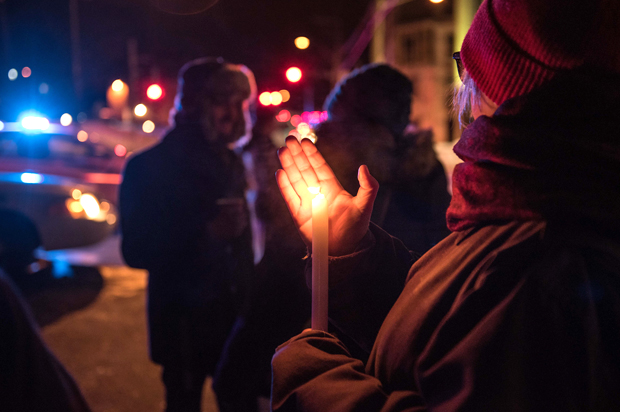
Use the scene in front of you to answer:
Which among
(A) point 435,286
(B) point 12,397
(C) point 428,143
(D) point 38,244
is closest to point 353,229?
(A) point 435,286

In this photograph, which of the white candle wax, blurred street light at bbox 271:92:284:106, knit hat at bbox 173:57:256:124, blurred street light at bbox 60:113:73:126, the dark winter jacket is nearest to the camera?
the white candle wax

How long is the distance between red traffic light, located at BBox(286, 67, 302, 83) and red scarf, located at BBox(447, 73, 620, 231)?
81.3 inches

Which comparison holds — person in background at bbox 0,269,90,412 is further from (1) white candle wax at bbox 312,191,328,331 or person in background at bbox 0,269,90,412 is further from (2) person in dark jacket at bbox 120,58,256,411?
(2) person in dark jacket at bbox 120,58,256,411

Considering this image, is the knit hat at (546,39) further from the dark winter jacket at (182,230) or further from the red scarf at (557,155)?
the dark winter jacket at (182,230)

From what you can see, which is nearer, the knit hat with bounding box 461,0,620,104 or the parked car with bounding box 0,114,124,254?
the knit hat with bounding box 461,0,620,104

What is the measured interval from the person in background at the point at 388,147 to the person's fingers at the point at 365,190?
0.98 ft

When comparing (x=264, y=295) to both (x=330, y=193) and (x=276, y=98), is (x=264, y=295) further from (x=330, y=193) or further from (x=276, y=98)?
(x=276, y=98)

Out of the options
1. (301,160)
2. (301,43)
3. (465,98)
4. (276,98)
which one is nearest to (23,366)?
(301,160)

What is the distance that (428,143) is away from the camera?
196 cm

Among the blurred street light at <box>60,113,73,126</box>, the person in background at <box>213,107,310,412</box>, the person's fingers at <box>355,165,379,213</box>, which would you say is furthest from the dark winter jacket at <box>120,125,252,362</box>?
the blurred street light at <box>60,113,73,126</box>

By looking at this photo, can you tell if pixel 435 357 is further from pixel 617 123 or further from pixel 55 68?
pixel 55 68

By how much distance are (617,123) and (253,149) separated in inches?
76.4

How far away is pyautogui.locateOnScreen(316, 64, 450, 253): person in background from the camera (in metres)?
1.43

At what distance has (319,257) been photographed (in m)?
0.88
